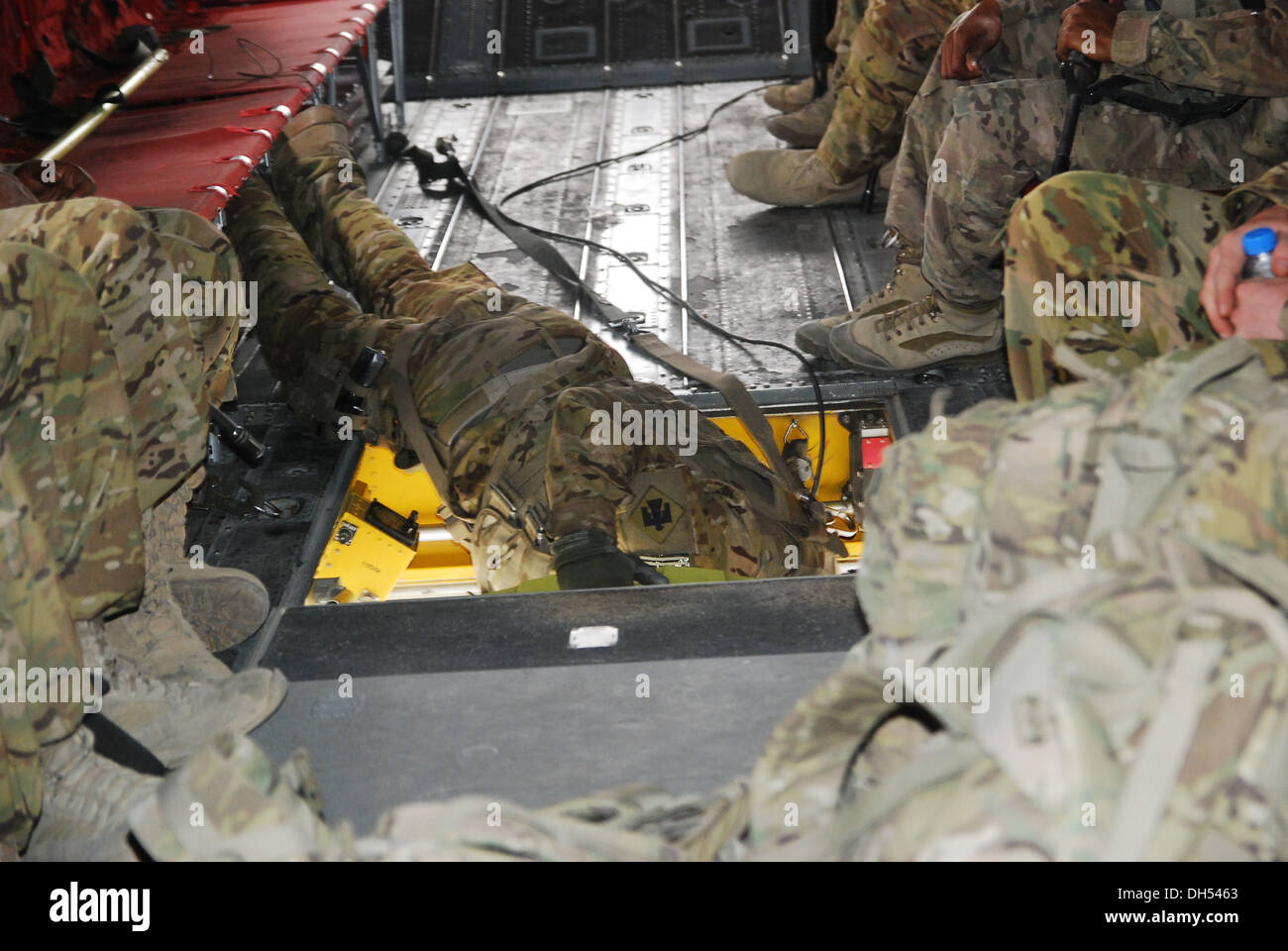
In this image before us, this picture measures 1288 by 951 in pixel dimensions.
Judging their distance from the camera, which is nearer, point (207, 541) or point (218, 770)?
point (218, 770)

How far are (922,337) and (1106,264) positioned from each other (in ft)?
4.02

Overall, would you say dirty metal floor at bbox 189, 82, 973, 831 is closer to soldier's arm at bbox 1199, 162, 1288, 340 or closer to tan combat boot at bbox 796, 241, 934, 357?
tan combat boot at bbox 796, 241, 934, 357

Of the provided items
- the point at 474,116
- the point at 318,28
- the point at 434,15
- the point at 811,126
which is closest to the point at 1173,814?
the point at 811,126

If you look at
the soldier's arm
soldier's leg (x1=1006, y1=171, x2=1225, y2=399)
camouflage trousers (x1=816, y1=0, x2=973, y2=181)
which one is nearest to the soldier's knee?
soldier's leg (x1=1006, y1=171, x2=1225, y2=399)

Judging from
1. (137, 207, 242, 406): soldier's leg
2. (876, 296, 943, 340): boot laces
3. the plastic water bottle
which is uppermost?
the plastic water bottle

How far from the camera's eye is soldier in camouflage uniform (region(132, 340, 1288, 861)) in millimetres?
1053

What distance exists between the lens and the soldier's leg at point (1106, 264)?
82.4 inches

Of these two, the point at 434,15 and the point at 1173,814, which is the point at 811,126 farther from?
the point at 1173,814

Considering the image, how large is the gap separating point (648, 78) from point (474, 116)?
84 centimetres

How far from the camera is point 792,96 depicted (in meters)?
5.29

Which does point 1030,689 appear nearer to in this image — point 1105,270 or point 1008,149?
point 1105,270

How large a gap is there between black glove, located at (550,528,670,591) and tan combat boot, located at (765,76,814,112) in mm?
3270

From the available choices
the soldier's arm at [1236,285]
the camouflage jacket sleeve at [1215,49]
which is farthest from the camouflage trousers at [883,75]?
the soldier's arm at [1236,285]

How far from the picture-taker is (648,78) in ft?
19.7
